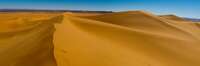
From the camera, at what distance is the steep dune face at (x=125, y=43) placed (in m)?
1.35

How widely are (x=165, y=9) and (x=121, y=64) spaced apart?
3.63m

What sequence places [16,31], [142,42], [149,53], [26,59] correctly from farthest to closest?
[16,31], [142,42], [149,53], [26,59]

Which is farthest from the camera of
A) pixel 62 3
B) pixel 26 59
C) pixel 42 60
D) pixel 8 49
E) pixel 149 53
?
pixel 62 3

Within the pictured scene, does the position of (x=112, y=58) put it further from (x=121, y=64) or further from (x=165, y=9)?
(x=165, y=9)

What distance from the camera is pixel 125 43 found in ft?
5.96

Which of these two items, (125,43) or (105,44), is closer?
(105,44)

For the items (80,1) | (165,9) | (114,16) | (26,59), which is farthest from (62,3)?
(26,59)

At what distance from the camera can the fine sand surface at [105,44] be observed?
1315 mm

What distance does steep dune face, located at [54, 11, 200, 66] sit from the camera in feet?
4.42

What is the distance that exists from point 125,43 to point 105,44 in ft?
0.71

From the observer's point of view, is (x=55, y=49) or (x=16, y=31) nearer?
(x=55, y=49)

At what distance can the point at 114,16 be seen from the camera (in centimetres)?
244

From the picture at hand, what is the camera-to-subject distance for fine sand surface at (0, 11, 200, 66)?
1315 millimetres

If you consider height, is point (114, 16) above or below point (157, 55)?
above
